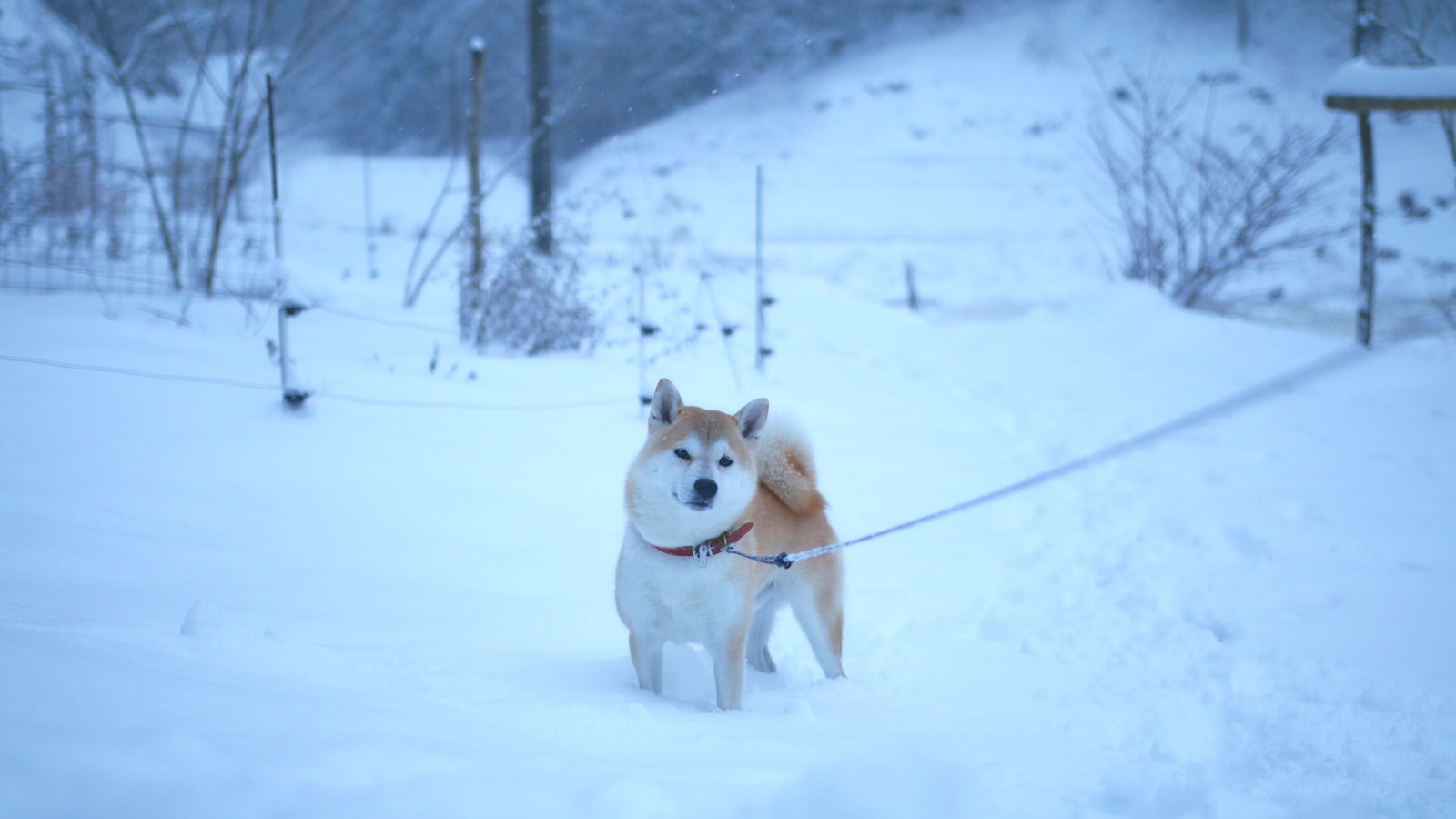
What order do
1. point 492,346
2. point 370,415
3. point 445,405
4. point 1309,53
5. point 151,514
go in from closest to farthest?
Result: point 151,514
point 370,415
point 445,405
point 492,346
point 1309,53

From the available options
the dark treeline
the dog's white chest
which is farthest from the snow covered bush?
the dog's white chest

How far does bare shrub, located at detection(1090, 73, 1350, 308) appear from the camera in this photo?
10969 mm

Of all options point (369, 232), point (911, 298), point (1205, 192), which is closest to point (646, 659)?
point (1205, 192)

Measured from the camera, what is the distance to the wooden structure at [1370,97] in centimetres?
472

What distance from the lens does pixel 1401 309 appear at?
9.17 metres

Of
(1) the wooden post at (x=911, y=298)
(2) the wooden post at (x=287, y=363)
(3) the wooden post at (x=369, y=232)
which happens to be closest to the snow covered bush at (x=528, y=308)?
(2) the wooden post at (x=287, y=363)

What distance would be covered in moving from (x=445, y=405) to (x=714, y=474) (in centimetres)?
346

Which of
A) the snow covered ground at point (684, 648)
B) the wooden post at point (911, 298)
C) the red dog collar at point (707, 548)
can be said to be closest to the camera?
the snow covered ground at point (684, 648)

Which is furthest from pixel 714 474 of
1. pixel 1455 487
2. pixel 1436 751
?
pixel 1455 487

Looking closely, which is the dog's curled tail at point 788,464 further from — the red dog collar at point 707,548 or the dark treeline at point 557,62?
the dark treeline at point 557,62

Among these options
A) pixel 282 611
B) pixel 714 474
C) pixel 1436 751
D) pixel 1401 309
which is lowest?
pixel 1436 751

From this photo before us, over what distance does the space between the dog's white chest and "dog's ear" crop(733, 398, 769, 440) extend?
0.53 metres

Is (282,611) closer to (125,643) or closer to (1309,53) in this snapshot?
(125,643)

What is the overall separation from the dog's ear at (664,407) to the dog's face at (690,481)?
0.10 metres
